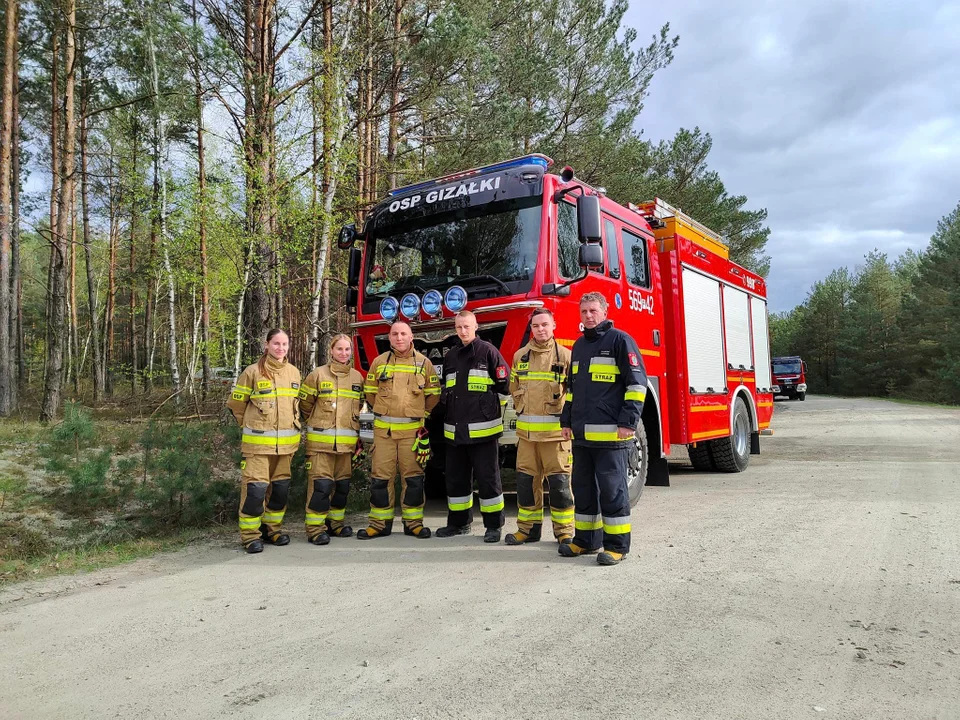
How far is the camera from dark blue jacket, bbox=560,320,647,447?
4559 mm

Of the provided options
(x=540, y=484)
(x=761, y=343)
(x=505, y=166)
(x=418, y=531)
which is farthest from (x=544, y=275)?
(x=761, y=343)

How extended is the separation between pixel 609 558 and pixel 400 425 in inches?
77.2

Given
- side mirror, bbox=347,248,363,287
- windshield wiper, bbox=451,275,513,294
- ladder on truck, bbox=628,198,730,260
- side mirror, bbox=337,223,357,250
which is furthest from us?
ladder on truck, bbox=628,198,730,260

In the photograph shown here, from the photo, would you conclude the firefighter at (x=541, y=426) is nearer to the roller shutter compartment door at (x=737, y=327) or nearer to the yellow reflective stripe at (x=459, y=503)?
the yellow reflective stripe at (x=459, y=503)

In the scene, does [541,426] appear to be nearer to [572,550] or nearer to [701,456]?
[572,550]

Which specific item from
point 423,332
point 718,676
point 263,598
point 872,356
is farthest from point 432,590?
point 872,356

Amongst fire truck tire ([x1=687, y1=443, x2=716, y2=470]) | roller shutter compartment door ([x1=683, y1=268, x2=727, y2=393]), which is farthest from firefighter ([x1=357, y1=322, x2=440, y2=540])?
fire truck tire ([x1=687, y1=443, x2=716, y2=470])

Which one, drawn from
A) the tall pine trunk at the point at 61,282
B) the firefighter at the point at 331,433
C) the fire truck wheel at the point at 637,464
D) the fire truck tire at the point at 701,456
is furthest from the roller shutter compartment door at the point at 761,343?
the tall pine trunk at the point at 61,282

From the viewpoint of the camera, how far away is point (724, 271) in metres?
9.45

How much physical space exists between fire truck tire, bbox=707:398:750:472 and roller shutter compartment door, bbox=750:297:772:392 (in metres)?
1.10

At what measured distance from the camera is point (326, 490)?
17.8 ft

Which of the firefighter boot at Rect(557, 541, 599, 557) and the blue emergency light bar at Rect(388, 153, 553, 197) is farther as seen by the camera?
the blue emergency light bar at Rect(388, 153, 553, 197)

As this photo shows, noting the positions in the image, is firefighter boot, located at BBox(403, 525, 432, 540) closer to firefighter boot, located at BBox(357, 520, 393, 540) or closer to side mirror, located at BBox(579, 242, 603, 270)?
firefighter boot, located at BBox(357, 520, 393, 540)

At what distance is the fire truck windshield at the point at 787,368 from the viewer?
115ft
